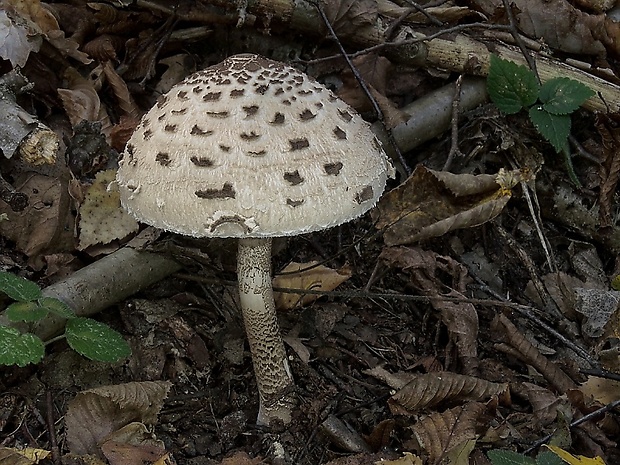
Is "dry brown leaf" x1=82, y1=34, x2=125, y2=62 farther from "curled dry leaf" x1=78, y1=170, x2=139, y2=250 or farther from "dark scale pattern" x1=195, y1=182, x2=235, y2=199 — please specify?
"dark scale pattern" x1=195, y1=182, x2=235, y2=199

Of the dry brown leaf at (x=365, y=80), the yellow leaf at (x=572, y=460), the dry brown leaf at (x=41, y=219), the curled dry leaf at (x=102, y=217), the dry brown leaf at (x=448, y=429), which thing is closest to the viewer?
the yellow leaf at (x=572, y=460)

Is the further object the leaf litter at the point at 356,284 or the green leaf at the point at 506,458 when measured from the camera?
the leaf litter at the point at 356,284

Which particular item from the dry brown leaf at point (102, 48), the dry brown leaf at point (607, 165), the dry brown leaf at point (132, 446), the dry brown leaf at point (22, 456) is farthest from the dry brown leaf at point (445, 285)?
the dry brown leaf at point (102, 48)

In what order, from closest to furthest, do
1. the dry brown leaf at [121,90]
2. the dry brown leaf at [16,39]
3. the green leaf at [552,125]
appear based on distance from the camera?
1. the dry brown leaf at [16,39]
2. the green leaf at [552,125]
3. the dry brown leaf at [121,90]

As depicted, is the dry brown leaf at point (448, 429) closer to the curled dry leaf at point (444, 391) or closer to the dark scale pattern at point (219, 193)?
the curled dry leaf at point (444, 391)

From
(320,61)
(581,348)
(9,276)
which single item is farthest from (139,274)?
(581,348)

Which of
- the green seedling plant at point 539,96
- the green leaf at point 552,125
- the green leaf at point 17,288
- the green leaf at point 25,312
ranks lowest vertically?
the green leaf at point 25,312
